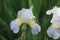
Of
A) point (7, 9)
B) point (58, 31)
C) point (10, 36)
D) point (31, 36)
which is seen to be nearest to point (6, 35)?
point (10, 36)

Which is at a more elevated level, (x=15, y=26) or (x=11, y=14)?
(x=15, y=26)

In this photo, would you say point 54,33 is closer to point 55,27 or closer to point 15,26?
point 55,27

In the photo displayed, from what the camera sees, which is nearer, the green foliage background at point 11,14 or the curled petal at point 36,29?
the curled petal at point 36,29

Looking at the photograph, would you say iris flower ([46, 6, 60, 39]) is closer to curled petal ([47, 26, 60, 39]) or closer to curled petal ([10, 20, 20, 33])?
curled petal ([47, 26, 60, 39])

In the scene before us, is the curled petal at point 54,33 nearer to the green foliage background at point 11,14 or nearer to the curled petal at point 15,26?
the curled petal at point 15,26

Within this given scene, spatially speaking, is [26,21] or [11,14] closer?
[26,21]

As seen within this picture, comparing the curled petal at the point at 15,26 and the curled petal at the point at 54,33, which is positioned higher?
the curled petal at the point at 15,26

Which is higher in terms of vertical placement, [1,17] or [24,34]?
[24,34]

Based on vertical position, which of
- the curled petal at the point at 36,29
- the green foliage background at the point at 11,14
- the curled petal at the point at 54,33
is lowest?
the green foliage background at the point at 11,14

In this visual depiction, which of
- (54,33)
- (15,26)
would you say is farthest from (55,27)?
(15,26)

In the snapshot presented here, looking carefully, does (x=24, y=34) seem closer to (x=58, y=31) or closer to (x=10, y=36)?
(x=58, y=31)

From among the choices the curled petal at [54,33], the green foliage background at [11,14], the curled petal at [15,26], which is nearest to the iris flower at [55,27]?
the curled petal at [54,33]
